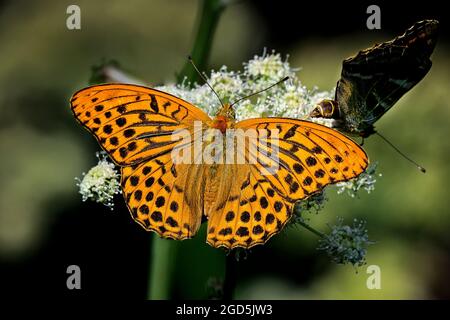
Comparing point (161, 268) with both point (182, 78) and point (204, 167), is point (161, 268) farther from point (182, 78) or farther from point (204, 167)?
point (182, 78)

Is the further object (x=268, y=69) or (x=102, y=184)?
(x=268, y=69)

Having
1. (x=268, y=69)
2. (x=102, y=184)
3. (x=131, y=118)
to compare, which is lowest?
(x=102, y=184)

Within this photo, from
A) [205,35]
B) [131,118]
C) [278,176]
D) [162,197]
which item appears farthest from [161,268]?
[205,35]

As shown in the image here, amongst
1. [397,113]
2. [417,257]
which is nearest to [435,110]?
[397,113]

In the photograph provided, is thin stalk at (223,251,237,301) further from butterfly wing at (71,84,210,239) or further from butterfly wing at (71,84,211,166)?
butterfly wing at (71,84,211,166)

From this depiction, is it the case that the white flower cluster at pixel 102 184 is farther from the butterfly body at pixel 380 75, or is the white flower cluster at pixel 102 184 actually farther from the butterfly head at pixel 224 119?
the butterfly body at pixel 380 75

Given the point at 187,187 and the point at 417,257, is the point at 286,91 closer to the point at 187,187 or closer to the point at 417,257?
A: the point at 187,187
